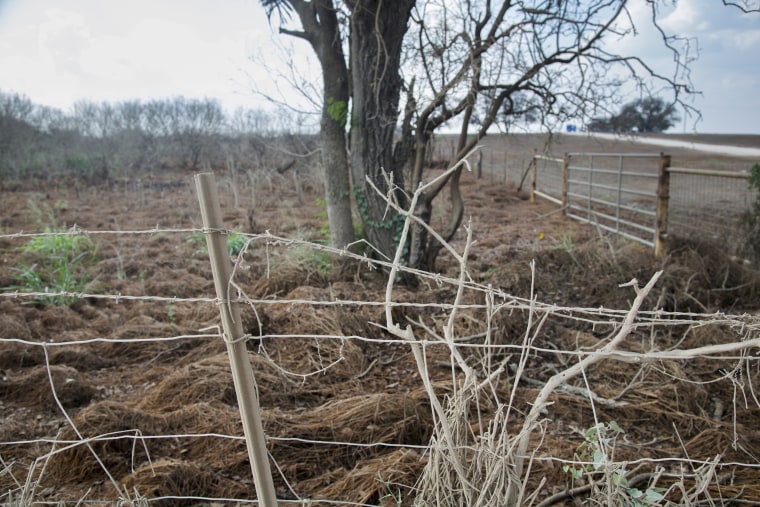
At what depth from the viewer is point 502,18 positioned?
4797 millimetres

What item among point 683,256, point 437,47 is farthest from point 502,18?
point 683,256

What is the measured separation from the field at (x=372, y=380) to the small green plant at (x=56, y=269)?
0.28ft

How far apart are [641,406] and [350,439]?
1558 millimetres

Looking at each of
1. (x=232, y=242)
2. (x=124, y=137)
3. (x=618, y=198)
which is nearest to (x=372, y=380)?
(x=232, y=242)

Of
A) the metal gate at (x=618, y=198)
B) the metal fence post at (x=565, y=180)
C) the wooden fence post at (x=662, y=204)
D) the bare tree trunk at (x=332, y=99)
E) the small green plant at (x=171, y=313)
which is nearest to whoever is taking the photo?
the small green plant at (x=171, y=313)

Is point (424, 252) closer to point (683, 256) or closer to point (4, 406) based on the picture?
point (683, 256)

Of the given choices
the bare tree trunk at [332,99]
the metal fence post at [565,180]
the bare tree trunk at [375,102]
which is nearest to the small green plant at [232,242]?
the bare tree trunk at [332,99]

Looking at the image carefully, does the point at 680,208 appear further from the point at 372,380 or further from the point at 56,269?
the point at 56,269

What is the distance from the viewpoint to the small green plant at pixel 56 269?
4.70 m

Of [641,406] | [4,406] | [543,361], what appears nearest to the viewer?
[641,406]

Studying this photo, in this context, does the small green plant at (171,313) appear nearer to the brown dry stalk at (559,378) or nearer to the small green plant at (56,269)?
the small green plant at (56,269)

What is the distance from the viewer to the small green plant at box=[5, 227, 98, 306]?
15.4 feet

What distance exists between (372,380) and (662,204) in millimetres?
4684

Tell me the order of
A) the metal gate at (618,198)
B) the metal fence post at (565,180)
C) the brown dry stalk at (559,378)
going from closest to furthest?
the brown dry stalk at (559,378) < the metal gate at (618,198) < the metal fence post at (565,180)
